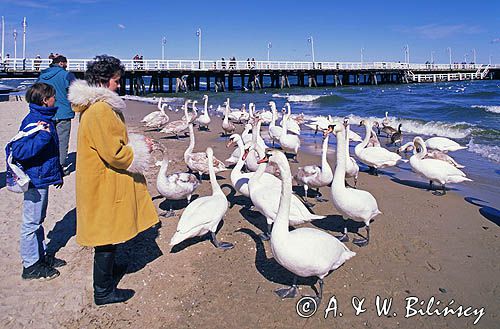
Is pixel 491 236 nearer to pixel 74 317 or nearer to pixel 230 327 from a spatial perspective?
pixel 230 327

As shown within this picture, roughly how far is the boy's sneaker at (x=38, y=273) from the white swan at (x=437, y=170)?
6.89 metres

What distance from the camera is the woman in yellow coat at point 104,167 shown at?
3.57 m

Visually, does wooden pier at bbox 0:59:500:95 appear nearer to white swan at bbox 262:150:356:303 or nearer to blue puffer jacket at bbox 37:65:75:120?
blue puffer jacket at bbox 37:65:75:120

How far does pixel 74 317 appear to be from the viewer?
3926 millimetres

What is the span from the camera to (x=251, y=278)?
15.3 feet

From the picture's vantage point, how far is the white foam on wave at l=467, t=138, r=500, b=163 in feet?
38.6

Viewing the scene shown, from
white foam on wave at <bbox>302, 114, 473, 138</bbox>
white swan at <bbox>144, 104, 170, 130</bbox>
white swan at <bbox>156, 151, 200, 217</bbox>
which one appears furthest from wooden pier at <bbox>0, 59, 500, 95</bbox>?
white swan at <bbox>156, 151, 200, 217</bbox>

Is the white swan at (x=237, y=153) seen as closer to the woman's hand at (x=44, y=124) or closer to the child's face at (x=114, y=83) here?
the woman's hand at (x=44, y=124)

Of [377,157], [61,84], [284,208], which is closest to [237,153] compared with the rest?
[377,157]

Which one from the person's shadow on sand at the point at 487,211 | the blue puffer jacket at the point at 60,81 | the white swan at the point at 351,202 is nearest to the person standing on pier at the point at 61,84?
the blue puffer jacket at the point at 60,81

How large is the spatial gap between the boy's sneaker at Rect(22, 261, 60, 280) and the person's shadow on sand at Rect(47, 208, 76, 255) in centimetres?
64

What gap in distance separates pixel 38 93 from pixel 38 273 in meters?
2.01

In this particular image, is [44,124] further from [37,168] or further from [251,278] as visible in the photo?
[251,278]

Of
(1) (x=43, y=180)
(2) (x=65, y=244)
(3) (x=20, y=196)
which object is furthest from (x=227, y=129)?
(1) (x=43, y=180)
